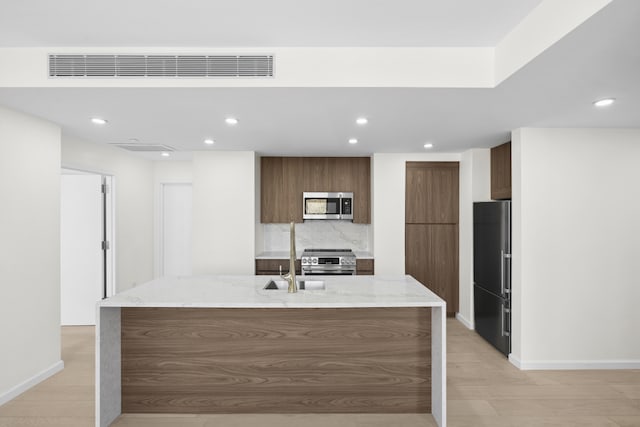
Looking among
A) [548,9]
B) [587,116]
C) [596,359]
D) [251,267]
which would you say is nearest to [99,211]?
[251,267]

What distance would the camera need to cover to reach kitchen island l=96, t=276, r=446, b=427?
2693 mm

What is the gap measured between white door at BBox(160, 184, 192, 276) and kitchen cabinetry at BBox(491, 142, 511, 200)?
449cm

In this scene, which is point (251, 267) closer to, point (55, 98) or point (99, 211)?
point (99, 211)

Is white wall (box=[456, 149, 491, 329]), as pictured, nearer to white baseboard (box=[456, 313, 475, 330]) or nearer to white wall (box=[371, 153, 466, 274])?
white baseboard (box=[456, 313, 475, 330])

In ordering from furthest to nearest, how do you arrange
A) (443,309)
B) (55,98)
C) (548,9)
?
(55,98) < (443,309) < (548,9)

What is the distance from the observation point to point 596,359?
354 cm

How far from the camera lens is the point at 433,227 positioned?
16.6 feet

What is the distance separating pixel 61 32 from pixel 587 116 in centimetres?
383

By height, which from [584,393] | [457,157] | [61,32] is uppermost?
[61,32]

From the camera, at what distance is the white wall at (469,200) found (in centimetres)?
466

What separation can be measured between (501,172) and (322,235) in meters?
2.58

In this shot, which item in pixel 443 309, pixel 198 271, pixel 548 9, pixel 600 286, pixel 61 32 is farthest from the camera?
pixel 198 271

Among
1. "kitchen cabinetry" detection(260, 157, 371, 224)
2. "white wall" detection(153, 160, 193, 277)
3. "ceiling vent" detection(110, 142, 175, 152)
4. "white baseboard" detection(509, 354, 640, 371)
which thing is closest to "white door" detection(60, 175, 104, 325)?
"ceiling vent" detection(110, 142, 175, 152)

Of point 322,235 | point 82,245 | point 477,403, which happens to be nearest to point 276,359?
point 477,403
